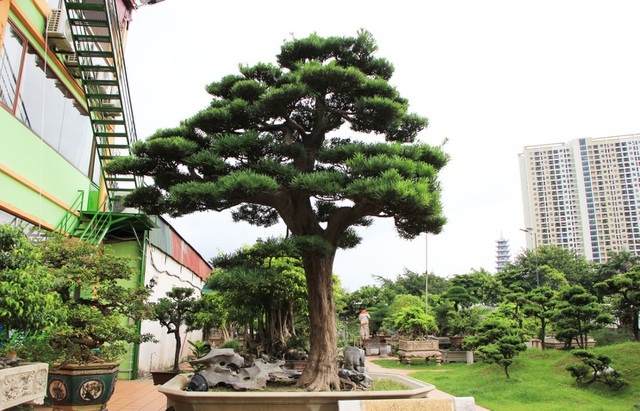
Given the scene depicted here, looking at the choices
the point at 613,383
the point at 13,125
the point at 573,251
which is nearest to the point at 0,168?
the point at 13,125

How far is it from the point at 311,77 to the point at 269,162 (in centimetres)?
99

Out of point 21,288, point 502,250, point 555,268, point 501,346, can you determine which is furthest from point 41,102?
point 502,250

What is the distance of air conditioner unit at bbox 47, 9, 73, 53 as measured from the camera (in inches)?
280

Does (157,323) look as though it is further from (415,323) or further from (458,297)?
(458,297)

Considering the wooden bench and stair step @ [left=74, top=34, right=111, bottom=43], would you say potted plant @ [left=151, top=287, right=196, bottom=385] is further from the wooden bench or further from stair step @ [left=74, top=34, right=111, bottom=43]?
the wooden bench

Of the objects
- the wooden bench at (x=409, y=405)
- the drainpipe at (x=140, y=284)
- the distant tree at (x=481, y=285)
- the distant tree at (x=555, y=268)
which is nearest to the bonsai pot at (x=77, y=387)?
the wooden bench at (x=409, y=405)

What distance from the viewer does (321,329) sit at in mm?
5086

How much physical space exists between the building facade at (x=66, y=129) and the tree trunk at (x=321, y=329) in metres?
3.82

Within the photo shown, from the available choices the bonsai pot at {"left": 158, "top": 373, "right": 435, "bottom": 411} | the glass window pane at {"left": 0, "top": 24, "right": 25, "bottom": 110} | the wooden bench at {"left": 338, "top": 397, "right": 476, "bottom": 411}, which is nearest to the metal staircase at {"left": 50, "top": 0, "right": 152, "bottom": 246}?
the glass window pane at {"left": 0, "top": 24, "right": 25, "bottom": 110}

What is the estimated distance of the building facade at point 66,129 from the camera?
6.28 m

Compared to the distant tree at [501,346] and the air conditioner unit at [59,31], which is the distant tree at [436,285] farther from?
the air conditioner unit at [59,31]

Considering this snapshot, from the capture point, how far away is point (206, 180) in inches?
205

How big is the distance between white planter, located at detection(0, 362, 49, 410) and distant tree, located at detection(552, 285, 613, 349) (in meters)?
9.61

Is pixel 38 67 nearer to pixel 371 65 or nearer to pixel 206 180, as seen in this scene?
pixel 206 180
